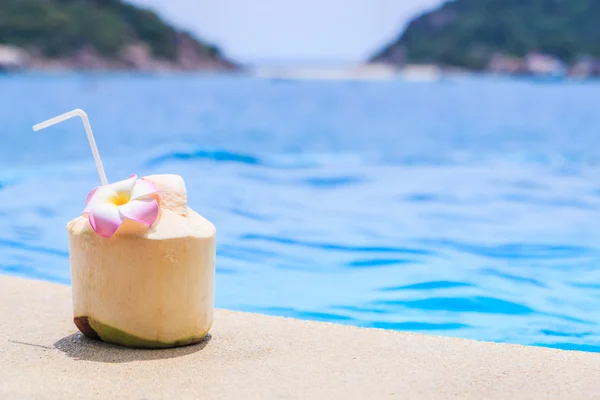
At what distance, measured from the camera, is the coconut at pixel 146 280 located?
7.48ft

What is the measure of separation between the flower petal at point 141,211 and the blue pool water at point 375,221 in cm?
218

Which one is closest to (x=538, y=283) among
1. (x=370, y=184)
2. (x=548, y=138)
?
(x=370, y=184)

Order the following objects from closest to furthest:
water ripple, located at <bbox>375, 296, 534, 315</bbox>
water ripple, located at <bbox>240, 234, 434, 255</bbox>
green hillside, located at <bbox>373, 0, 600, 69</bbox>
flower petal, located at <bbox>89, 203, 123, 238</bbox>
Answer: flower petal, located at <bbox>89, 203, 123, 238</bbox> → water ripple, located at <bbox>375, 296, 534, 315</bbox> → water ripple, located at <bbox>240, 234, 434, 255</bbox> → green hillside, located at <bbox>373, 0, 600, 69</bbox>

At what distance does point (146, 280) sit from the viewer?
228cm

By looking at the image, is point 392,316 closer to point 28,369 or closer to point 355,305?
point 355,305

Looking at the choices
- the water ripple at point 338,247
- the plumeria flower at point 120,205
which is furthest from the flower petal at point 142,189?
the water ripple at point 338,247

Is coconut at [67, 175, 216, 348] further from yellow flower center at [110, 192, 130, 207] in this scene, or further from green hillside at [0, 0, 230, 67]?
green hillside at [0, 0, 230, 67]

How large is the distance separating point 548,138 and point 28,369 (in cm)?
1485

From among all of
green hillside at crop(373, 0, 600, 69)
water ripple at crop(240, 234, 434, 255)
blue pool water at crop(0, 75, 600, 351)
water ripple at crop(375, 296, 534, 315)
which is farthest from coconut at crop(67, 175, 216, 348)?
green hillside at crop(373, 0, 600, 69)

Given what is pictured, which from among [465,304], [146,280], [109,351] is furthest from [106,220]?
[465,304]

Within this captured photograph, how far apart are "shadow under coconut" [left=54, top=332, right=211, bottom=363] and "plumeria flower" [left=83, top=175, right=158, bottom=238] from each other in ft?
1.16

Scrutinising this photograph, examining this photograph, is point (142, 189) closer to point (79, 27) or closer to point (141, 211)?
point (141, 211)

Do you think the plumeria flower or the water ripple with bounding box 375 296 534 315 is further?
the water ripple with bounding box 375 296 534 315

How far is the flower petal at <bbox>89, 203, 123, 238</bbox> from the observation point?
2244mm
